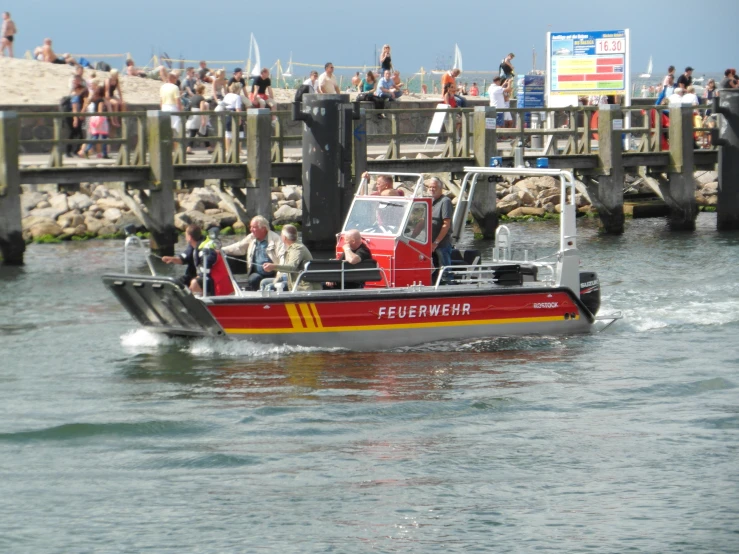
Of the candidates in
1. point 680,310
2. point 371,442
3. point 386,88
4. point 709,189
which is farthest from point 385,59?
point 371,442

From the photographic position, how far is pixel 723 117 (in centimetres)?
2950

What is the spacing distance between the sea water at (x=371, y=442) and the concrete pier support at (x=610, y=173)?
31.9 ft

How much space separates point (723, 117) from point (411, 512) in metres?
20.1

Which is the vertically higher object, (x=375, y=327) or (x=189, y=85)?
(x=189, y=85)

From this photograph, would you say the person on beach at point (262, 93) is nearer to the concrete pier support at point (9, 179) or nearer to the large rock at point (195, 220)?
the large rock at point (195, 220)

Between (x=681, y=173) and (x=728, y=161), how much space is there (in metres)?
1.01

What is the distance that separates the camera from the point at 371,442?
1312 centimetres

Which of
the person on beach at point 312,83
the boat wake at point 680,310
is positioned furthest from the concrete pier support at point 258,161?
the boat wake at point 680,310

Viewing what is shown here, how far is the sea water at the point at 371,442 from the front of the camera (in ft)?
36.0

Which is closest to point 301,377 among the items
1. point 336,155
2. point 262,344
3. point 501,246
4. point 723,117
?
point 262,344

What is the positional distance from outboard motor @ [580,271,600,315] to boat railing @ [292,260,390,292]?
299 centimetres

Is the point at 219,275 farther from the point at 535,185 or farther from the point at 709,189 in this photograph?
the point at 709,189

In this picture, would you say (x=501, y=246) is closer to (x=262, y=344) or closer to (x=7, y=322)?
(x=262, y=344)

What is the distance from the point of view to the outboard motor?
1850 cm
